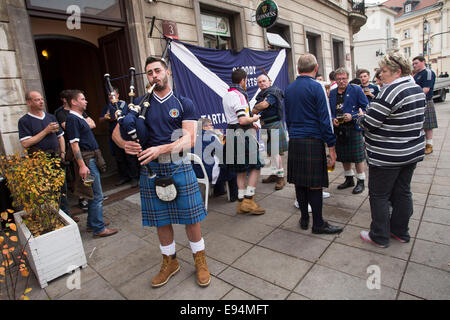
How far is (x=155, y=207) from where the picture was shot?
7.98ft

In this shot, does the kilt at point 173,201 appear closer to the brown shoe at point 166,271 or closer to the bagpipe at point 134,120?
the bagpipe at point 134,120

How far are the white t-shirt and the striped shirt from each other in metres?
1.54

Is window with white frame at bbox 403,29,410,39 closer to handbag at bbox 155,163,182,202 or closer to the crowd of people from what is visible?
the crowd of people

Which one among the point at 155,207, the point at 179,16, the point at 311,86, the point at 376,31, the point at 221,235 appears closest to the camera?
the point at 155,207

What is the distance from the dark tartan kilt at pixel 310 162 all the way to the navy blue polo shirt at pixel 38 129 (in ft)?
10.7

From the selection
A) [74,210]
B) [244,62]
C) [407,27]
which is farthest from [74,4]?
[407,27]

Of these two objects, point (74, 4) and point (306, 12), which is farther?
point (306, 12)

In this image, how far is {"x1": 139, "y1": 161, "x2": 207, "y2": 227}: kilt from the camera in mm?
2393

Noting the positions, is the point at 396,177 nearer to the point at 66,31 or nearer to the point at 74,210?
the point at 74,210

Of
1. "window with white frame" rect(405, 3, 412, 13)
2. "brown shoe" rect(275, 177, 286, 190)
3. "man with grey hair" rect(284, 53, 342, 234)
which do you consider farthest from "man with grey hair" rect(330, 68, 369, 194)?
"window with white frame" rect(405, 3, 412, 13)

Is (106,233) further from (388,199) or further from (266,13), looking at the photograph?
(266,13)

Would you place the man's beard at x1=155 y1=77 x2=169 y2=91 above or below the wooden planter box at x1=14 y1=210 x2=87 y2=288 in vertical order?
above

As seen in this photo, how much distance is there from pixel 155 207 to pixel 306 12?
10.8 meters

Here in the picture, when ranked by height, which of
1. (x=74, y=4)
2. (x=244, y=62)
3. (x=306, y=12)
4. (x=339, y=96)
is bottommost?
(x=339, y=96)
